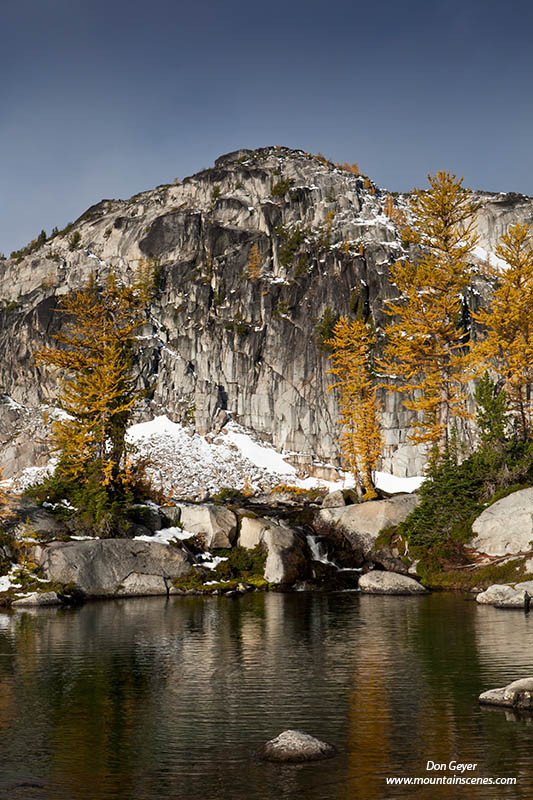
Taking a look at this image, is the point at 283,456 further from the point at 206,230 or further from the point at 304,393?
the point at 206,230

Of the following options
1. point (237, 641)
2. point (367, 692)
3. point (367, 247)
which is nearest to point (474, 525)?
point (237, 641)

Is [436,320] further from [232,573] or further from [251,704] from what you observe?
[251,704]

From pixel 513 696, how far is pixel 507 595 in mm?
16558

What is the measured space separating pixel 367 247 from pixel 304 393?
29.2 m

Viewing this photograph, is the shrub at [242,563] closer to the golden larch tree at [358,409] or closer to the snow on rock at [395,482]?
the golden larch tree at [358,409]

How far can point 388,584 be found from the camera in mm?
34438

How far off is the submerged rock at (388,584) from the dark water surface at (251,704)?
797 cm

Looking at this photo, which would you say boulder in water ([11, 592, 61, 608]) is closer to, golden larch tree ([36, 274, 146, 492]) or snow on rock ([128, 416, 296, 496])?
golden larch tree ([36, 274, 146, 492])

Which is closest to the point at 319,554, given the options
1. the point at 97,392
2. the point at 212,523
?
the point at 212,523

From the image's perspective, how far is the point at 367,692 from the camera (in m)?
14.3

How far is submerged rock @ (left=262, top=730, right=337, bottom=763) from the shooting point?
10211mm

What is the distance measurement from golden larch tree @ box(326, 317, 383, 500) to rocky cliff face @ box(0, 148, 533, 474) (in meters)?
44.3

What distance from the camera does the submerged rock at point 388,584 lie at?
33812mm

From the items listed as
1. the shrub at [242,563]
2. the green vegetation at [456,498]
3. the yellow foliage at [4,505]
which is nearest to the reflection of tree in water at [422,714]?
the green vegetation at [456,498]
